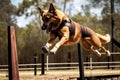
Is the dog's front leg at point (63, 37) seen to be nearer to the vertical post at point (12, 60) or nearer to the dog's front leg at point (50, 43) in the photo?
the dog's front leg at point (50, 43)

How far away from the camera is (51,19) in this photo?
13.4 feet

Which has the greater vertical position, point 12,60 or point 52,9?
point 52,9

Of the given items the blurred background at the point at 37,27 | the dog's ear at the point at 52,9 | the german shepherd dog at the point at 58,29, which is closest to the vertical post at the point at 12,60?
the german shepherd dog at the point at 58,29

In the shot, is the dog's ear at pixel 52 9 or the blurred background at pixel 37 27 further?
the blurred background at pixel 37 27

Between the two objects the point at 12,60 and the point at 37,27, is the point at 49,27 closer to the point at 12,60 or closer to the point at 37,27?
the point at 12,60

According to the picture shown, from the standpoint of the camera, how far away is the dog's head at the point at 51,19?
13.5 feet

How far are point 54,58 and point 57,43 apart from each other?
74.4 ft

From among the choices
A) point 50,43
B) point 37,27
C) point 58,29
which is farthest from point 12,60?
point 37,27

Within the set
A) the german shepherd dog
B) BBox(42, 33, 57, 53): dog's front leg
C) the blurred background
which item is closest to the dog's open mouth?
the german shepherd dog

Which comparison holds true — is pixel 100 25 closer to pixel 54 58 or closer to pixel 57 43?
pixel 54 58

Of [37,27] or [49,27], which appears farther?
[37,27]

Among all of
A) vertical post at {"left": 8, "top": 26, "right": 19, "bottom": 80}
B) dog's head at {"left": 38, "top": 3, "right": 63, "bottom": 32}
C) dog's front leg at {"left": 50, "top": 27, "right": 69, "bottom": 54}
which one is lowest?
vertical post at {"left": 8, "top": 26, "right": 19, "bottom": 80}

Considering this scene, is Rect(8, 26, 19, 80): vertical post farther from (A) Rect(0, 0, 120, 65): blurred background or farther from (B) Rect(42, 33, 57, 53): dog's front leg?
(A) Rect(0, 0, 120, 65): blurred background

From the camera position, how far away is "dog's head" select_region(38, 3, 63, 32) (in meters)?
4.10
